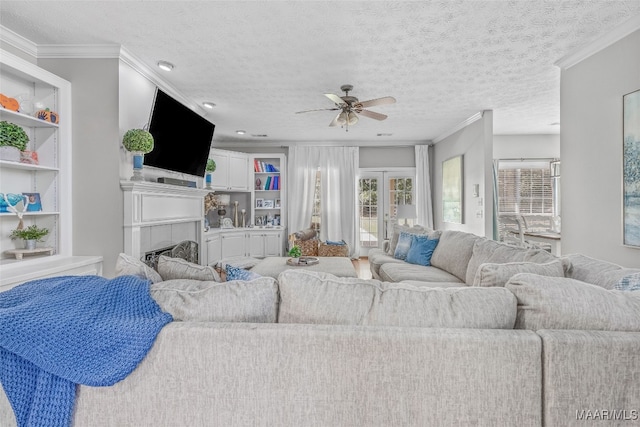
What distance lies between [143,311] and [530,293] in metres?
1.32

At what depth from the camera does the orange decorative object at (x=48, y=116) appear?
2.65 metres

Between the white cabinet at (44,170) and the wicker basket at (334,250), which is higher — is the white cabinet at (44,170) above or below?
above

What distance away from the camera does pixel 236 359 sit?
3.35ft

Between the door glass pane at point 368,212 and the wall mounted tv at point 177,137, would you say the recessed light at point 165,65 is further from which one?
the door glass pane at point 368,212

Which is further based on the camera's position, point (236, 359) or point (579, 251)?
point (579, 251)

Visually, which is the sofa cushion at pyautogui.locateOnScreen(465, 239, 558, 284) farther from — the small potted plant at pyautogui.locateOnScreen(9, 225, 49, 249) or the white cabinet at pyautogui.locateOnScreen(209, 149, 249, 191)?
the white cabinet at pyautogui.locateOnScreen(209, 149, 249, 191)

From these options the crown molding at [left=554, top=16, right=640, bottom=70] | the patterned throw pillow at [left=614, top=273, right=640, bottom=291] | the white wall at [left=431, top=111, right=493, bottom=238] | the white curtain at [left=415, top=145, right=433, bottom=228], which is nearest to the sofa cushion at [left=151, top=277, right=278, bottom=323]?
the patterned throw pillow at [left=614, top=273, right=640, bottom=291]

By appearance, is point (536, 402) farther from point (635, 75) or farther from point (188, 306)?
point (635, 75)

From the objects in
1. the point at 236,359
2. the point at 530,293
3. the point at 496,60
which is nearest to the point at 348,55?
the point at 496,60

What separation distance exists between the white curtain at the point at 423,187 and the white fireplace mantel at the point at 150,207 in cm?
457

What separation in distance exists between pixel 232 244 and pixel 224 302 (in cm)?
489

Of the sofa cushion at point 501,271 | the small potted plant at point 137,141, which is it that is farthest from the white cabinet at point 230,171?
the sofa cushion at point 501,271

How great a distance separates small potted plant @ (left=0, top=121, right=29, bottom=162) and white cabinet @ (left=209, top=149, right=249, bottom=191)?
3.20m
